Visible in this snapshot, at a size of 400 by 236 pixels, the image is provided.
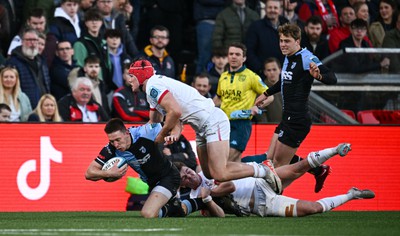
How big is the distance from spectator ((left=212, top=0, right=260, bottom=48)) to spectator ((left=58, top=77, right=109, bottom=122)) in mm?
3199

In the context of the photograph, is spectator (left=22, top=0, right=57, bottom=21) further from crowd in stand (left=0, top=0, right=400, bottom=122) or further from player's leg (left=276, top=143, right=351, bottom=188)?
player's leg (left=276, top=143, right=351, bottom=188)

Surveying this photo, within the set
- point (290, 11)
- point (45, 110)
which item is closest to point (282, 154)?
point (45, 110)

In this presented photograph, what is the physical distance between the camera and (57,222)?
514 inches

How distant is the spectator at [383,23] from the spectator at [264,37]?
2.26 meters

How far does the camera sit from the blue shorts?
54.1 ft

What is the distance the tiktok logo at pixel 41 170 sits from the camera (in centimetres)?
1667

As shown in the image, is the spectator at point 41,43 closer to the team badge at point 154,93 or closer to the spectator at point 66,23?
the spectator at point 66,23

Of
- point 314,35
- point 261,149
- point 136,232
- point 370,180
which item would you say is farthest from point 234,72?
point 136,232

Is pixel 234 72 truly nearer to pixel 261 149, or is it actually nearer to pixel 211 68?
pixel 261 149

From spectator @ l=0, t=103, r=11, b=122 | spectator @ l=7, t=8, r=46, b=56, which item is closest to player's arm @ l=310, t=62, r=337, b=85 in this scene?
spectator @ l=0, t=103, r=11, b=122

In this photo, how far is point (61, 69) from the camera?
18.7 m

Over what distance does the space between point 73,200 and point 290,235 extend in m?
6.62

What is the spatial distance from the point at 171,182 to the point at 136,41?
26.9ft

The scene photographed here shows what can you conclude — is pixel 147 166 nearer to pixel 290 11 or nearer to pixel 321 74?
pixel 321 74
